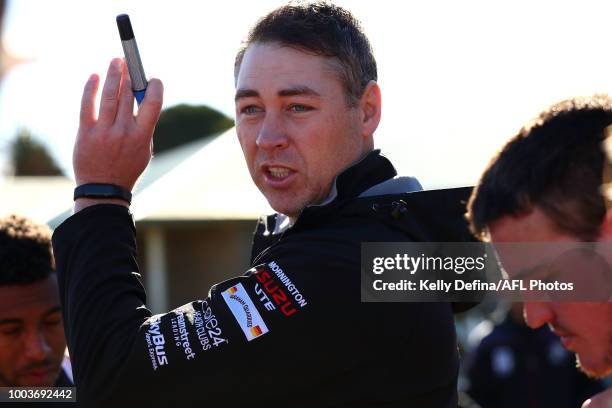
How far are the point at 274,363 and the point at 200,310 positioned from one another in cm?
19

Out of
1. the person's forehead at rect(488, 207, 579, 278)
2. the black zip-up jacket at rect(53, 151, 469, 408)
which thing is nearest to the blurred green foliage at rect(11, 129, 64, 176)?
the black zip-up jacket at rect(53, 151, 469, 408)

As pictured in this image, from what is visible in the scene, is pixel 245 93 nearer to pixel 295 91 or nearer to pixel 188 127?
pixel 295 91

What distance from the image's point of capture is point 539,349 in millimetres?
5066

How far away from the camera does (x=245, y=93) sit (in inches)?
78.2

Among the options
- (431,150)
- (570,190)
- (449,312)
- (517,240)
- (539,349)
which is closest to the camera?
(570,190)

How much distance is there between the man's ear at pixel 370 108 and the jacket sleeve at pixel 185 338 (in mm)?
474

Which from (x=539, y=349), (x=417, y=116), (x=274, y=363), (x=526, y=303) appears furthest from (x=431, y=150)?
(x=539, y=349)

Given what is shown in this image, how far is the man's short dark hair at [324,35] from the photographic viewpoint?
1.95 meters

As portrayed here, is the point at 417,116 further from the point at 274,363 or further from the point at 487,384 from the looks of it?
the point at 487,384

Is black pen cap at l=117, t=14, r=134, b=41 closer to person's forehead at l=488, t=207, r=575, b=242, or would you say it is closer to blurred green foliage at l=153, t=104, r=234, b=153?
person's forehead at l=488, t=207, r=575, b=242

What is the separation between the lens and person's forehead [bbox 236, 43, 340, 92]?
193 cm

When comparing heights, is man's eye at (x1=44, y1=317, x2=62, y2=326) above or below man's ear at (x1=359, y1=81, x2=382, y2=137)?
below

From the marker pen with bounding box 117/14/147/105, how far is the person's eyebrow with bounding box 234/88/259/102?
237 mm

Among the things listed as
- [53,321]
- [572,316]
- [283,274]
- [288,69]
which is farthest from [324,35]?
[53,321]
